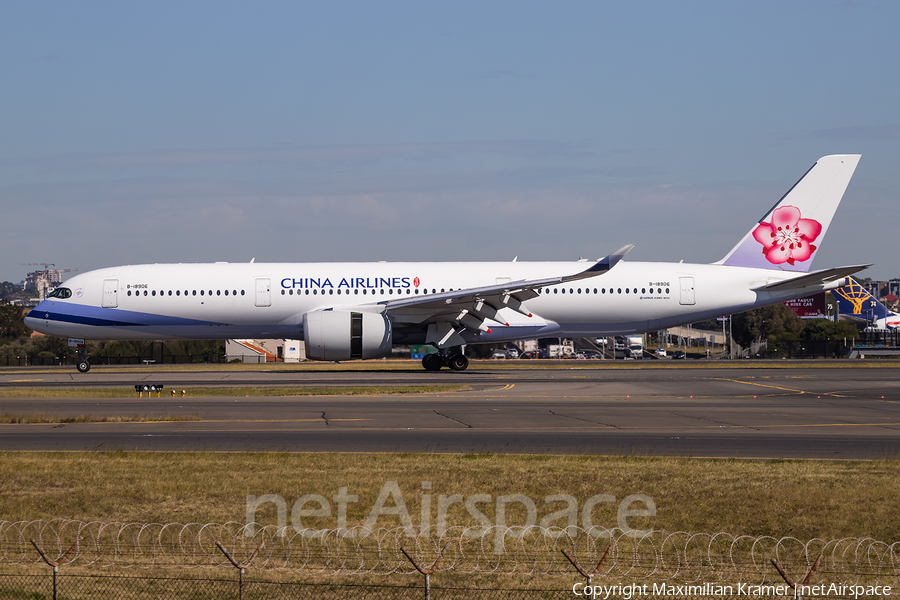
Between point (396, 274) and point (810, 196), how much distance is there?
2135cm

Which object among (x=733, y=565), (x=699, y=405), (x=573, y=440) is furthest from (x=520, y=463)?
(x=699, y=405)

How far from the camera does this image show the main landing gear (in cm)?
4059

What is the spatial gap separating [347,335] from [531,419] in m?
17.4

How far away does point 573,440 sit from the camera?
17859 mm

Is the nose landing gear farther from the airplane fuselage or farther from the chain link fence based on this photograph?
the chain link fence

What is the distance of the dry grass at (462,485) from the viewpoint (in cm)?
1095

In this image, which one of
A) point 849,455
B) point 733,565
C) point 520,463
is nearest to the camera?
point 733,565

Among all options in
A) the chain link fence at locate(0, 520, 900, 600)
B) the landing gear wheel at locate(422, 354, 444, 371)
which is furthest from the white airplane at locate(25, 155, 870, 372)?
the chain link fence at locate(0, 520, 900, 600)

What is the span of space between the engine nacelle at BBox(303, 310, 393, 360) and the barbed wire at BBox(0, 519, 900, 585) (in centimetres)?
2697

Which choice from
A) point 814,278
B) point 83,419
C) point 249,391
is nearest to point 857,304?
point 814,278

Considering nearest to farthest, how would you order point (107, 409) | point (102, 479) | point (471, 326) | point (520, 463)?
point (102, 479)
point (520, 463)
point (107, 409)
point (471, 326)

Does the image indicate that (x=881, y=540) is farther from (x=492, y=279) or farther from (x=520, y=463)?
(x=492, y=279)

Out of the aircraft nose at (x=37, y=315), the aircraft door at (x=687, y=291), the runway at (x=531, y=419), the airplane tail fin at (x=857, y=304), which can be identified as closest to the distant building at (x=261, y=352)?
the aircraft nose at (x=37, y=315)

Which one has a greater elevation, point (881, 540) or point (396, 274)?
point (396, 274)
